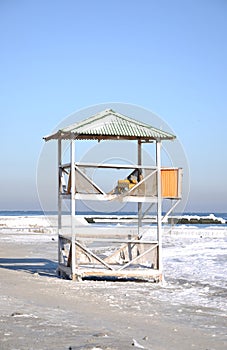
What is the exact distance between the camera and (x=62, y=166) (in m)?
19.1

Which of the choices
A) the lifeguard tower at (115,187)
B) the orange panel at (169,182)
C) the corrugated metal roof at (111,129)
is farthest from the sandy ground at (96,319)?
the corrugated metal roof at (111,129)

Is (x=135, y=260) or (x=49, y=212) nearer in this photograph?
(x=135, y=260)

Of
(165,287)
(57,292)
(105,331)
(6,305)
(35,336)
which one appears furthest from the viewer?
(165,287)

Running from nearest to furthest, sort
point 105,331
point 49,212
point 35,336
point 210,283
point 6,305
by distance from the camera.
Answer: point 35,336, point 105,331, point 6,305, point 210,283, point 49,212

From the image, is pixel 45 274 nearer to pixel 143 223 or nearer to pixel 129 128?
pixel 143 223

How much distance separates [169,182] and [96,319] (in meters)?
8.16

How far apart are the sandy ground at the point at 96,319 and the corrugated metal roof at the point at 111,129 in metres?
4.33

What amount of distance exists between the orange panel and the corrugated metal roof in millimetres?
1087

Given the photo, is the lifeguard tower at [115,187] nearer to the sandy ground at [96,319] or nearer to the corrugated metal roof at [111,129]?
the corrugated metal roof at [111,129]

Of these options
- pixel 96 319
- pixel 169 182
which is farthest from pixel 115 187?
pixel 96 319

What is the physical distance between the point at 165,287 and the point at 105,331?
286 inches


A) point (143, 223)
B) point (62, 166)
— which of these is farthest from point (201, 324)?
point (143, 223)

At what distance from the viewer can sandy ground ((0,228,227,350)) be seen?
9141 mm

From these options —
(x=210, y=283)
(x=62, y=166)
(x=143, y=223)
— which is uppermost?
(x=62, y=166)
